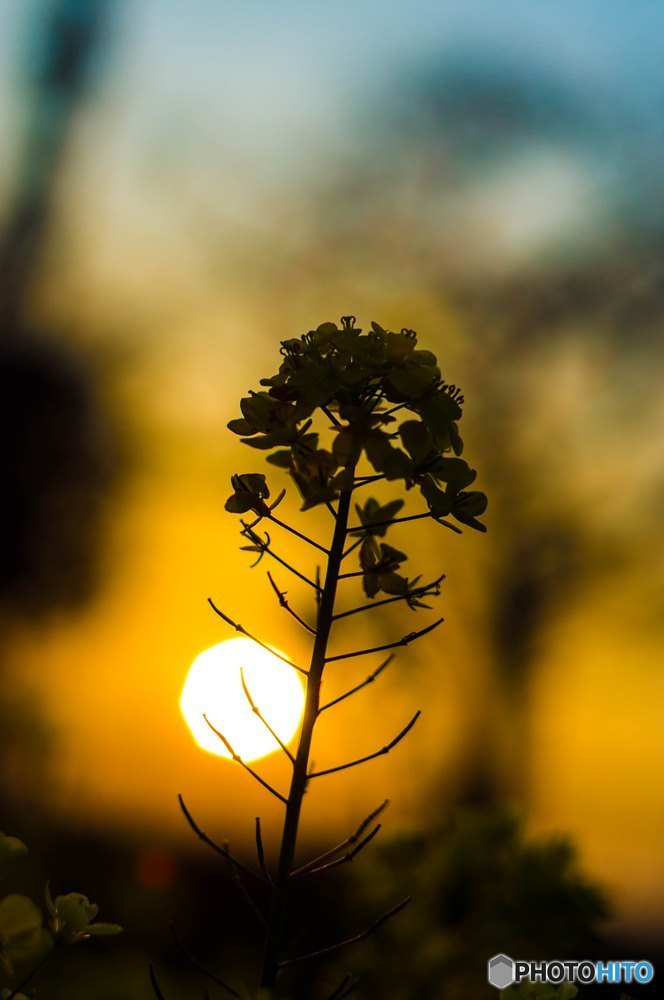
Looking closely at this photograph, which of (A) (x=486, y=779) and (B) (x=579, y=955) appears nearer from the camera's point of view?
(B) (x=579, y=955)

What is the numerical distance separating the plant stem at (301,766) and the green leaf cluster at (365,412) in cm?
9

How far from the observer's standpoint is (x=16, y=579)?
10.1 meters

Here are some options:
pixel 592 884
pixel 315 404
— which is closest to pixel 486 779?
pixel 592 884

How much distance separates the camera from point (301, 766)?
127 centimetres

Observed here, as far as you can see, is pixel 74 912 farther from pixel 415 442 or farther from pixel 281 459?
pixel 415 442

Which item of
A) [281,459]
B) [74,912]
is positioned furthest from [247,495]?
[74,912]

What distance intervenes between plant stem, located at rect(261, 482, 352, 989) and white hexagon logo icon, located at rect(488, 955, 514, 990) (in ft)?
6.77

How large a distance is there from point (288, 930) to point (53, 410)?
22.6 feet

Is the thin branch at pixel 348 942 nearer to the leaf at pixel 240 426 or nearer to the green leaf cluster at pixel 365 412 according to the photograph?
the green leaf cluster at pixel 365 412

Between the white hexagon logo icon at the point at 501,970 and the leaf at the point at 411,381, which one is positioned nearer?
the leaf at the point at 411,381

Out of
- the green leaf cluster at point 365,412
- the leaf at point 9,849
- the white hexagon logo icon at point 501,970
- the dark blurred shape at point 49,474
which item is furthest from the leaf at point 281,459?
the dark blurred shape at point 49,474

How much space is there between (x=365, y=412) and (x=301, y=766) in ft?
1.85

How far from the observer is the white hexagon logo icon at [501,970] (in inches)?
116

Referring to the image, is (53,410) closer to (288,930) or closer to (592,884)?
(288,930)
